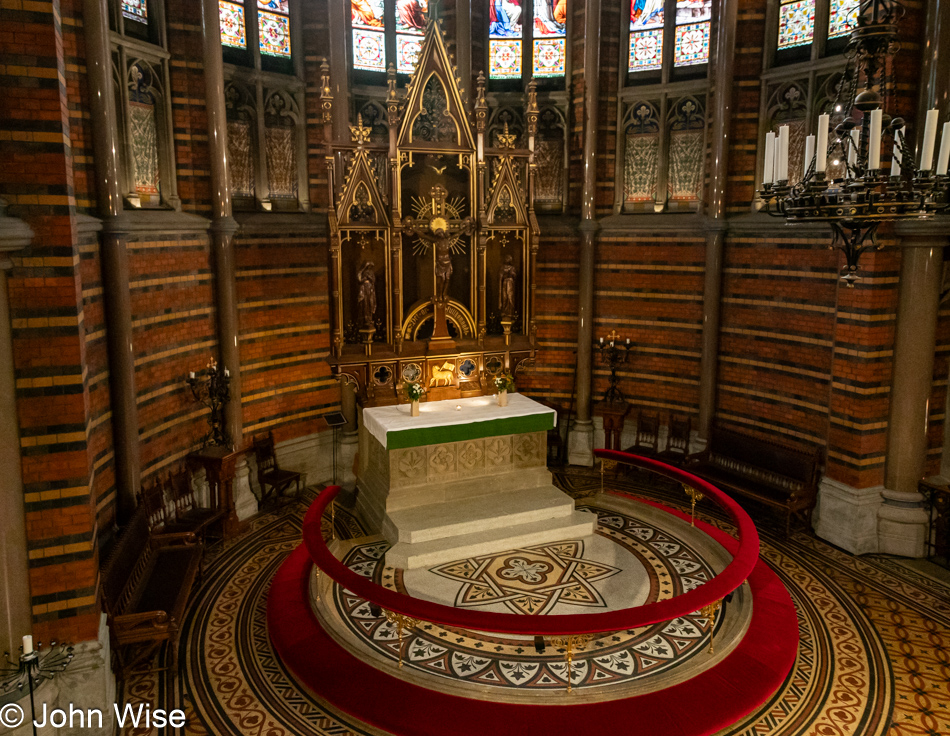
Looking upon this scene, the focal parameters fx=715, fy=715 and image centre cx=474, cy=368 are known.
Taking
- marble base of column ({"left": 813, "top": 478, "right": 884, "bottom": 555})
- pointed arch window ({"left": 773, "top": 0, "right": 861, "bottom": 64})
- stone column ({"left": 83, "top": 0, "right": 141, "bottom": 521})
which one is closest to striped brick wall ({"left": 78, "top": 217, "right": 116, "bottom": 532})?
stone column ({"left": 83, "top": 0, "right": 141, "bottom": 521})

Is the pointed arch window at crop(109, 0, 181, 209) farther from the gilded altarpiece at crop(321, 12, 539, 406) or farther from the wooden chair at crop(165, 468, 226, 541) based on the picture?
the wooden chair at crop(165, 468, 226, 541)

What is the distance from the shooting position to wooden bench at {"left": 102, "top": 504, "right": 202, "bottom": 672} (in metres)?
7.20

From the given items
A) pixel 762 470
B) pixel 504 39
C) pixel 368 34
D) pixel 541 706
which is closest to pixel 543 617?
pixel 541 706

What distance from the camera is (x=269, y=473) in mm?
12312

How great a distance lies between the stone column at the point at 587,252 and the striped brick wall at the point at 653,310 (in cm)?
30

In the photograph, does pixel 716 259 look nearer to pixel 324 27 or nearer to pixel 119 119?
pixel 324 27

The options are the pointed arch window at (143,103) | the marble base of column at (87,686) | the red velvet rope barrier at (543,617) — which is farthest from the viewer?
the pointed arch window at (143,103)

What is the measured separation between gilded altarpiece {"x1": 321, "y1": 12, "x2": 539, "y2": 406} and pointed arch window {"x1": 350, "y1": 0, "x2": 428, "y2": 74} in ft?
9.98

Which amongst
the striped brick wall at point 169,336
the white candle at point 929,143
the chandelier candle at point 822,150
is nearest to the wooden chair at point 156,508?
the striped brick wall at point 169,336

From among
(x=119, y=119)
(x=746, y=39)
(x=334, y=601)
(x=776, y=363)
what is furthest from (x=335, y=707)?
(x=746, y=39)

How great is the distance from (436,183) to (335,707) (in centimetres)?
743

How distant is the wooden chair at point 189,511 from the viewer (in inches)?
399

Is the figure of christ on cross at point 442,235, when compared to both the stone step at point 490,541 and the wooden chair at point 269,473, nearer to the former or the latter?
the stone step at point 490,541

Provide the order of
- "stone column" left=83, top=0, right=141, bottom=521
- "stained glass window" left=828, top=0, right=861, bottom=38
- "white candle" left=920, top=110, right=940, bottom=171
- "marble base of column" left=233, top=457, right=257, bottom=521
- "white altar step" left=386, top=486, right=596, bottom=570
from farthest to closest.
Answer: "marble base of column" left=233, top=457, right=257, bottom=521 → "stained glass window" left=828, top=0, right=861, bottom=38 → "white altar step" left=386, top=486, right=596, bottom=570 → "stone column" left=83, top=0, right=141, bottom=521 → "white candle" left=920, top=110, right=940, bottom=171
